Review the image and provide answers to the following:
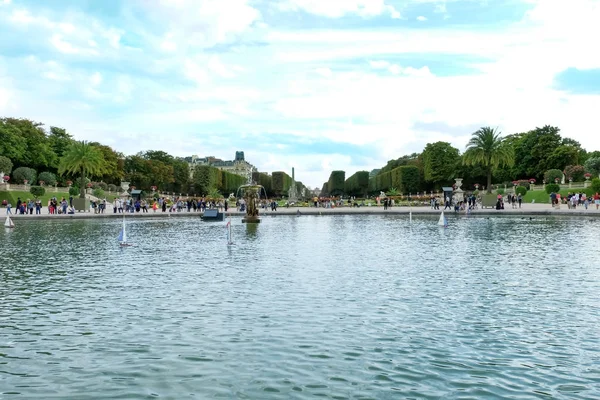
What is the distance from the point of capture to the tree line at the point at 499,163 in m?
66.7

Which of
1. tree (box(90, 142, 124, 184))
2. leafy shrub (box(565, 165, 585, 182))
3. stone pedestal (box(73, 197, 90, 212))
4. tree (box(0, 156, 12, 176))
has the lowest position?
stone pedestal (box(73, 197, 90, 212))

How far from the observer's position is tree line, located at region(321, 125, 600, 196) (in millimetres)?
66688

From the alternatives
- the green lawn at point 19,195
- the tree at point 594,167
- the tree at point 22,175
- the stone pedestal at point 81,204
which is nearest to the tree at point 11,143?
the tree at point 22,175

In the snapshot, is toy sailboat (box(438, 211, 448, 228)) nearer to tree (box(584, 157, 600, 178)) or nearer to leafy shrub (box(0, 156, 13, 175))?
tree (box(584, 157, 600, 178))

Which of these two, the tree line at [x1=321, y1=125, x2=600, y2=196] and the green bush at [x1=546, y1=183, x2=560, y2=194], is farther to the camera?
the tree line at [x1=321, y1=125, x2=600, y2=196]

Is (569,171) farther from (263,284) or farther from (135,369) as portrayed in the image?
(135,369)

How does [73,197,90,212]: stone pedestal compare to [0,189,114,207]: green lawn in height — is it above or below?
below

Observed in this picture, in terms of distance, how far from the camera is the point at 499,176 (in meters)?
98.1

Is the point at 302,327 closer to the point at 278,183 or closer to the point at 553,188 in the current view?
the point at 553,188

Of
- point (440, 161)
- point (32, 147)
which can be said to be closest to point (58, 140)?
point (32, 147)

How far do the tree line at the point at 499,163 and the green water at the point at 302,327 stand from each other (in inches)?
1951

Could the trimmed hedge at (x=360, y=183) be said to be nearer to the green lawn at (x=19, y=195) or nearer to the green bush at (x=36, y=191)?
the green lawn at (x=19, y=195)

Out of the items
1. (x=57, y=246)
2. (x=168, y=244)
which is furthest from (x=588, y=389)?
(x=57, y=246)

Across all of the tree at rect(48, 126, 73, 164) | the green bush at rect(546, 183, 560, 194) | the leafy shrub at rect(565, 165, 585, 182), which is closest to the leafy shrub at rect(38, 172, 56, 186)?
the tree at rect(48, 126, 73, 164)
